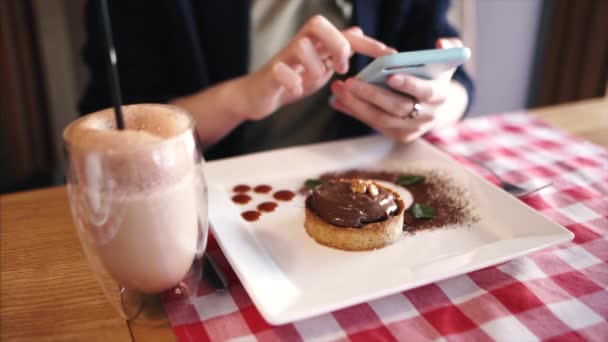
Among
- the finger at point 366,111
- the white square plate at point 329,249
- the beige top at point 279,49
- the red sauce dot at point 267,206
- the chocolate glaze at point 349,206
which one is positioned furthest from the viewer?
the beige top at point 279,49

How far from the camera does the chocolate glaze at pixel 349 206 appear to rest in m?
0.77

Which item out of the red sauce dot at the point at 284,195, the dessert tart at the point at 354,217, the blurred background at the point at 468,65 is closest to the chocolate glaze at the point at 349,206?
the dessert tart at the point at 354,217

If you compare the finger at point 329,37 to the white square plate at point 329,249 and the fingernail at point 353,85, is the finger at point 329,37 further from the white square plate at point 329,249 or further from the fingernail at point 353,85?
the white square plate at point 329,249

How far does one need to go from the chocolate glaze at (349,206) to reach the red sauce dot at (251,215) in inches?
3.9

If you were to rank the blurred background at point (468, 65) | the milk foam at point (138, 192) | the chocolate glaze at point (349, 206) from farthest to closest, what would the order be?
the blurred background at point (468, 65) < the chocolate glaze at point (349, 206) < the milk foam at point (138, 192)

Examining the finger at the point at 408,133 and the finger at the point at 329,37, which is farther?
the finger at the point at 408,133

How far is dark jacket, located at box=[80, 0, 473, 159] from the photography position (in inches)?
48.9

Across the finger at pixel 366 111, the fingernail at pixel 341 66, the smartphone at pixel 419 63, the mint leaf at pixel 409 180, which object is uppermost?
the smartphone at pixel 419 63

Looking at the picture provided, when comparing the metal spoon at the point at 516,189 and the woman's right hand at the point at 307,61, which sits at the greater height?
the woman's right hand at the point at 307,61

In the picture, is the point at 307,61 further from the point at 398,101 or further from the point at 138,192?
the point at 138,192

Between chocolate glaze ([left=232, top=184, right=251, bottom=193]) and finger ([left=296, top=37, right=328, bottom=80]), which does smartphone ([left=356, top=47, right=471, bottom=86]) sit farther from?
chocolate glaze ([left=232, top=184, right=251, bottom=193])

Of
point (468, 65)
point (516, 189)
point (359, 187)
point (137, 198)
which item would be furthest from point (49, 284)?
point (468, 65)

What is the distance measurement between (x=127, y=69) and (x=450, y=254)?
3.00ft

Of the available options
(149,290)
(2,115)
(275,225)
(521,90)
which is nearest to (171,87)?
(275,225)
